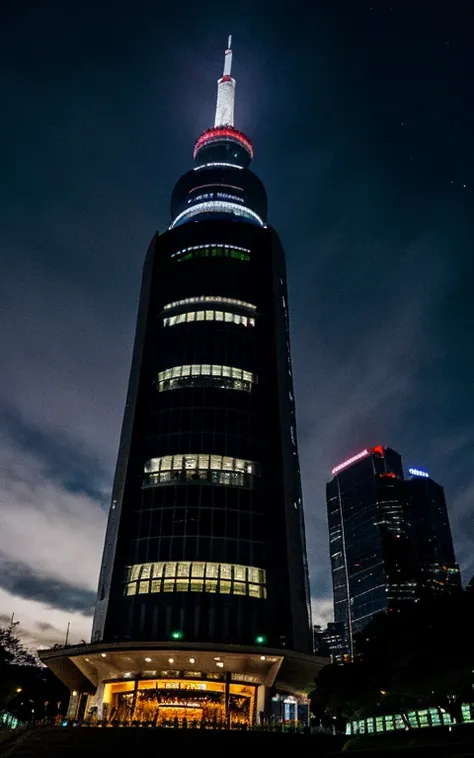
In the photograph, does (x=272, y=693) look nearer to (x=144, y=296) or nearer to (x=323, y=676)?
(x=323, y=676)

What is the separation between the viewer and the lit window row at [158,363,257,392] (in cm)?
9712

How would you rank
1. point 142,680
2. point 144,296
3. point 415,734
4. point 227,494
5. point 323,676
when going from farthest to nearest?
point 144,296
point 227,494
point 142,680
point 323,676
point 415,734

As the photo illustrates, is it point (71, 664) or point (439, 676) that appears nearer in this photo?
point (439, 676)

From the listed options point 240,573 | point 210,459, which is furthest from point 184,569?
point 210,459

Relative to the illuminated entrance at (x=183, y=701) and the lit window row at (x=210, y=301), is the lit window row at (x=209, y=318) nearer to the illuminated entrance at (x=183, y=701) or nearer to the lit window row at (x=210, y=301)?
the lit window row at (x=210, y=301)

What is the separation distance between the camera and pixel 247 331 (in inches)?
4139

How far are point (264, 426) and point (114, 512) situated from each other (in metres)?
27.0

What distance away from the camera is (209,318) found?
104m

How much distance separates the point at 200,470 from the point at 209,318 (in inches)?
1143

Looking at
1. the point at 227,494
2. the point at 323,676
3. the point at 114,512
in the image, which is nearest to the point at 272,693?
the point at 323,676

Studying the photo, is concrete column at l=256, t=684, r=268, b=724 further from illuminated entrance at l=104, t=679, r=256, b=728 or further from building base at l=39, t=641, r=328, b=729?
illuminated entrance at l=104, t=679, r=256, b=728

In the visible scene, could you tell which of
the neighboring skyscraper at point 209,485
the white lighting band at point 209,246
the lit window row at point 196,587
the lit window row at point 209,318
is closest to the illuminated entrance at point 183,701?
the neighboring skyscraper at point 209,485

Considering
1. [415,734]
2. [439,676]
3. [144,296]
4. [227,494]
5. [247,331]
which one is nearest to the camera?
[439,676]

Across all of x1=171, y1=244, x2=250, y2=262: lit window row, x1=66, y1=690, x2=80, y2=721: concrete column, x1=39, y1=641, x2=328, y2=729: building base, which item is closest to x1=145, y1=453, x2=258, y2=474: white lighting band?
x1=39, y1=641, x2=328, y2=729: building base
